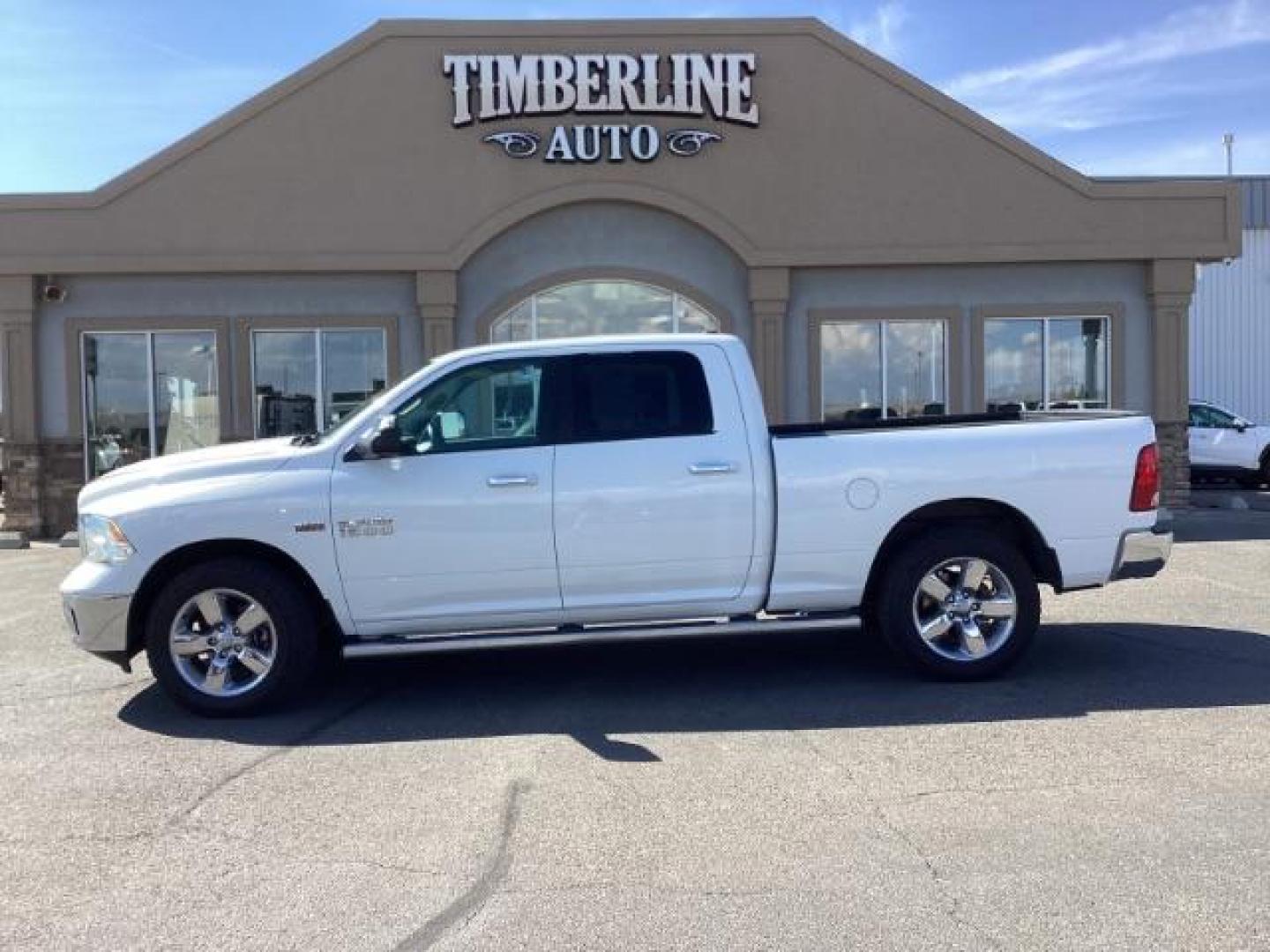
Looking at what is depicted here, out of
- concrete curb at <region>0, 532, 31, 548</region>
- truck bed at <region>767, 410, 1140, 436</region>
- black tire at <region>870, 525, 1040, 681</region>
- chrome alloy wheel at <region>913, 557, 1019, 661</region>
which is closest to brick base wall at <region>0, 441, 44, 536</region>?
concrete curb at <region>0, 532, 31, 548</region>

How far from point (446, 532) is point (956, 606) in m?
2.96

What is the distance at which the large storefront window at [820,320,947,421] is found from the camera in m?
15.8

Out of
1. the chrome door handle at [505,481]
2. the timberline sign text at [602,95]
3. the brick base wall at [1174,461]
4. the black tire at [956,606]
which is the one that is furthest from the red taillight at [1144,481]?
the brick base wall at [1174,461]

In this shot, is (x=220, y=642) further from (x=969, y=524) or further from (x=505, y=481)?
(x=969, y=524)

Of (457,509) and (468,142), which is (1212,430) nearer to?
(468,142)

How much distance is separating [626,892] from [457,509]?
2747mm

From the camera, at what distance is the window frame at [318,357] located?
598 inches

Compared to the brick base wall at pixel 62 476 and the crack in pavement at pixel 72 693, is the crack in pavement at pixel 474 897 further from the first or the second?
the brick base wall at pixel 62 476

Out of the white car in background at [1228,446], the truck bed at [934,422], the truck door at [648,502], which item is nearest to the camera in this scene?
the truck door at [648,502]

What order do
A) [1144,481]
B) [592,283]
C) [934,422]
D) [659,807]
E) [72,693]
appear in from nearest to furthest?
[659,807], [1144,481], [72,693], [934,422], [592,283]

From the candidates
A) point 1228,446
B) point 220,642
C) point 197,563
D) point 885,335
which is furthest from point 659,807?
point 1228,446

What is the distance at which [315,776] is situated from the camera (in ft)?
17.8

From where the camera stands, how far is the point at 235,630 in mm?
6367

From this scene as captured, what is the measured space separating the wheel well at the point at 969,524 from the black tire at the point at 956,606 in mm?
60
